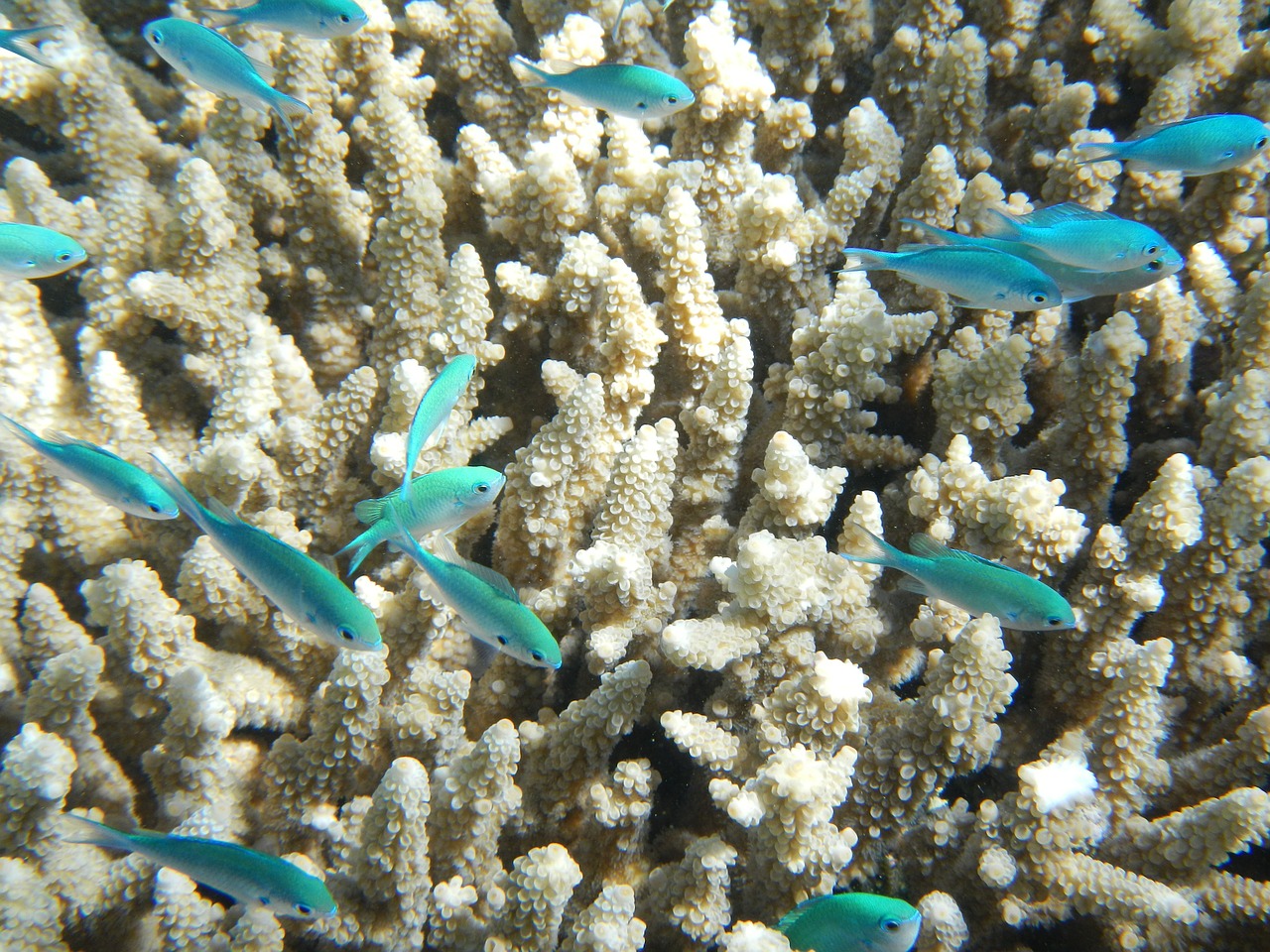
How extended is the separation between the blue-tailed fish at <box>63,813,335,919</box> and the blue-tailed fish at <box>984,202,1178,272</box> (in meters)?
2.52

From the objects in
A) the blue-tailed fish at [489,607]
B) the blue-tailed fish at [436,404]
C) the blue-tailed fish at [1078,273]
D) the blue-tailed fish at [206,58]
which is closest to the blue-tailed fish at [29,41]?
the blue-tailed fish at [206,58]

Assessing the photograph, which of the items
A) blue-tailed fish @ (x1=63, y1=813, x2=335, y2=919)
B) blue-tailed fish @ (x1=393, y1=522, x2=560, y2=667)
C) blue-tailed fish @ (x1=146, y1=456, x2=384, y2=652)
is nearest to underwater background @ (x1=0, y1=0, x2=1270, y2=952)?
blue-tailed fish @ (x1=63, y1=813, x2=335, y2=919)

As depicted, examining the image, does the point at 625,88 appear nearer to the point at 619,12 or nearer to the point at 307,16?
the point at 619,12

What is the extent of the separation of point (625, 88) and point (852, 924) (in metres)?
2.52

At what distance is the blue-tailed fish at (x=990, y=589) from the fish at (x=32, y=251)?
2701mm

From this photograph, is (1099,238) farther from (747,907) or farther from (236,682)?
(236,682)

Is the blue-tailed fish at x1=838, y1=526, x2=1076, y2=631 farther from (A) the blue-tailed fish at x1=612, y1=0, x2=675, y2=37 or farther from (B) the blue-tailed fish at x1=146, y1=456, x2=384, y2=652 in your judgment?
(A) the blue-tailed fish at x1=612, y1=0, x2=675, y2=37

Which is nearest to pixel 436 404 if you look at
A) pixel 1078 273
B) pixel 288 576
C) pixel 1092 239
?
pixel 288 576

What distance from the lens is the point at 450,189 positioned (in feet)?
9.69

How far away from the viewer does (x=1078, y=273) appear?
7.60 feet

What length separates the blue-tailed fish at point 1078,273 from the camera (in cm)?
217

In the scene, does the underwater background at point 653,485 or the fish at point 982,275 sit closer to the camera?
the underwater background at point 653,485

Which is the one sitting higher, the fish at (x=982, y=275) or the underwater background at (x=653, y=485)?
the fish at (x=982, y=275)

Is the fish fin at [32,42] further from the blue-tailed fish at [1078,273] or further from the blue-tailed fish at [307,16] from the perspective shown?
the blue-tailed fish at [1078,273]
